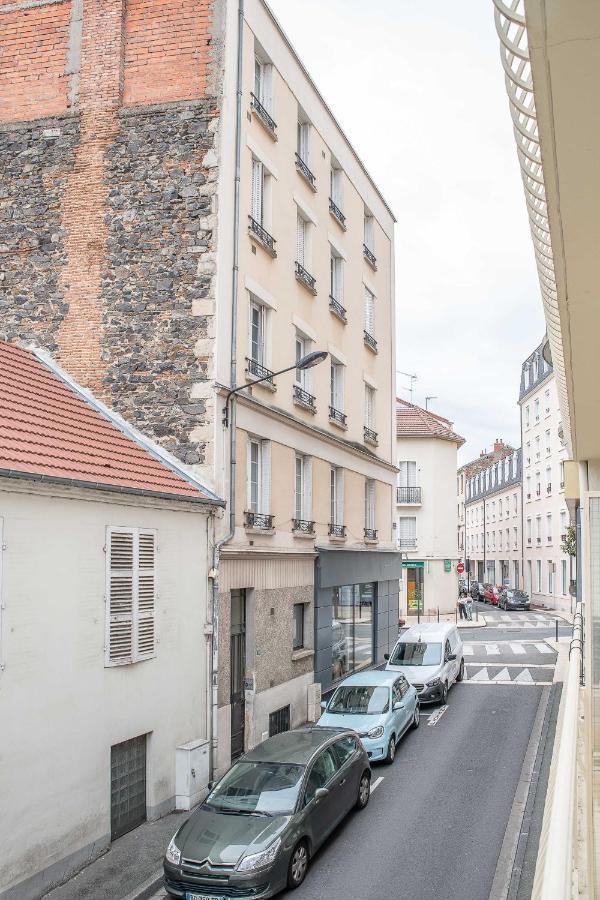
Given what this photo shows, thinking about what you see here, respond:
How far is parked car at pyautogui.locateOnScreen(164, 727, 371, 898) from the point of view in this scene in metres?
9.12

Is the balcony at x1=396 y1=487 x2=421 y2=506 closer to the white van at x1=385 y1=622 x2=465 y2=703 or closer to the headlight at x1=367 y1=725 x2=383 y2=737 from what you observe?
the white van at x1=385 y1=622 x2=465 y2=703

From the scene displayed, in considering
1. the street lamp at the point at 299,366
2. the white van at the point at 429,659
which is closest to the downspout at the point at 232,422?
the street lamp at the point at 299,366

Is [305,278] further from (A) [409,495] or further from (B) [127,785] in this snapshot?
(A) [409,495]

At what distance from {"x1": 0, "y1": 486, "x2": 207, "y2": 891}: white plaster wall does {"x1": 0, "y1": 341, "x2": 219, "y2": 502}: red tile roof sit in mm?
372

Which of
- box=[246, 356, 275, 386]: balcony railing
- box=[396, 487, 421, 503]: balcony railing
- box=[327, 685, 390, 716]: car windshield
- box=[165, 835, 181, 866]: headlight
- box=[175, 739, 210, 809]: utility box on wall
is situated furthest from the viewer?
box=[396, 487, 421, 503]: balcony railing

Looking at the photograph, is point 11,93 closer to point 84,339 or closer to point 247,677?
point 84,339

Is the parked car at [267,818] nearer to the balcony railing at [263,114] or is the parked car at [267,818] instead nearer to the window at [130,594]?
the window at [130,594]

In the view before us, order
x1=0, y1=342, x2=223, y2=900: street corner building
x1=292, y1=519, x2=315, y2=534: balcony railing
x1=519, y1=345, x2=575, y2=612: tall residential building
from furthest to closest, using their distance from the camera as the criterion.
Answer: x1=519, y1=345, x2=575, y2=612: tall residential building → x1=292, y1=519, x2=315, y2=534: balcony railing → x1=0, y1=342, x2=223, y2=900: street corner building

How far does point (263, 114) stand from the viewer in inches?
682

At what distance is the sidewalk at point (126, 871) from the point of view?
9594 mm

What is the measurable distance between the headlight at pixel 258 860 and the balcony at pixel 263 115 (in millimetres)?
13984

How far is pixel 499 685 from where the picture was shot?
2320 centimetres

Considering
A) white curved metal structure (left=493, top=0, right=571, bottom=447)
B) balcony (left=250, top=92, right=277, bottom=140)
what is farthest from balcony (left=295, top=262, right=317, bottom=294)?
white curved metal structure (left=493, top=0, right=571, bottom=447)

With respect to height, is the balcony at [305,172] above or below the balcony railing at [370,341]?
above
